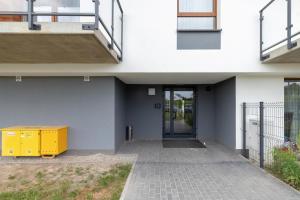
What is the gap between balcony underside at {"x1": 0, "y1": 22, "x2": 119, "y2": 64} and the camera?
409cm

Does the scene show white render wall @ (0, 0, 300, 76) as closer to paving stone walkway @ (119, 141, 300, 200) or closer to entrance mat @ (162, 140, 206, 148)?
paving stone walkway @ (119, 141, 300, 200)

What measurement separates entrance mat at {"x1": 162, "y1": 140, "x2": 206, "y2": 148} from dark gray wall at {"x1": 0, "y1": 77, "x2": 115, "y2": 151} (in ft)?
7.93

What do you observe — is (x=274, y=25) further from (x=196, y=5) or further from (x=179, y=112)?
(x=179, y=112)

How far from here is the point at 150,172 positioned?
17.1 feet

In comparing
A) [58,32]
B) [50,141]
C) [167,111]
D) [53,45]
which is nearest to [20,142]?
[50,141]

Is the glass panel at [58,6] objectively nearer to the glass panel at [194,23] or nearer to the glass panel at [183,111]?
the glass panel at [194,23]

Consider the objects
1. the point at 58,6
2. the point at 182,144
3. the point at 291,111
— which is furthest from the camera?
the point at 182,144

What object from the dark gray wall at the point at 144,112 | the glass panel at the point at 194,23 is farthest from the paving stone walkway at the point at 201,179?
the glass panel at the point at 194,23

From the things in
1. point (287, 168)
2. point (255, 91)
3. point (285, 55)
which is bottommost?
point (287, 168)

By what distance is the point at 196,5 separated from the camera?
6945mm

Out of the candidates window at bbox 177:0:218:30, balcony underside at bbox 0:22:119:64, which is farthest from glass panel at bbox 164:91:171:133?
balcony underside at bbox 0:22:119:64

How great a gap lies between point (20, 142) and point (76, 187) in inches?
118

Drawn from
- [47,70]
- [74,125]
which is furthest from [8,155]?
[47,70]

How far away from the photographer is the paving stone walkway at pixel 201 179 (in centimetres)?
401
